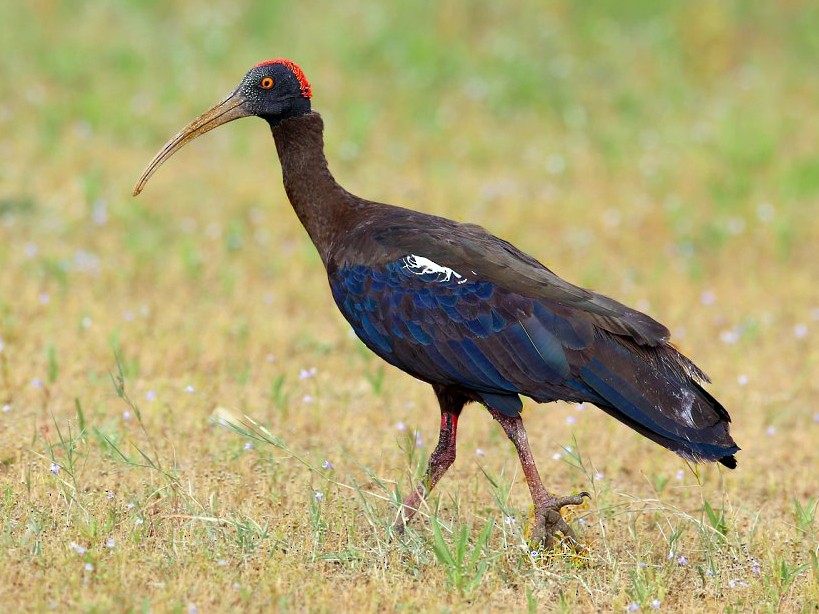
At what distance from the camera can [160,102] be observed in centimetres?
1216

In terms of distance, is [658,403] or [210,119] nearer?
[658,403]

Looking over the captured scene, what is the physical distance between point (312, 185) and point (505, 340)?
1.24m

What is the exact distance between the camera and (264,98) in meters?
5.91

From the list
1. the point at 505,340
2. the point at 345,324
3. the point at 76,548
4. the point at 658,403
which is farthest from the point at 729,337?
the point at 76,548

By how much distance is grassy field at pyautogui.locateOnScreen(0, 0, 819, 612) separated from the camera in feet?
15.9

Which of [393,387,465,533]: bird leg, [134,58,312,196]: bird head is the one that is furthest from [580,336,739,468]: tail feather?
[134,58,312,196]: bird head

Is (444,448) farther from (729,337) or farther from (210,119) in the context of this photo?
(729,337)

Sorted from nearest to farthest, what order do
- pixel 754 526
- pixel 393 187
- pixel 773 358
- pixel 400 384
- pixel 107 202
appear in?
pixel 754 526, pixel 400 384, pixel 773 358, pixel 107 202, pixel 393 187

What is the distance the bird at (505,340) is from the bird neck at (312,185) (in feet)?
0.15

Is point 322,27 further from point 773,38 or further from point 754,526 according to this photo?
point 754,526

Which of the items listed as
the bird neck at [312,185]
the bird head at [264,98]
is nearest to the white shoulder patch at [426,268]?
the bird neck at [312,185]

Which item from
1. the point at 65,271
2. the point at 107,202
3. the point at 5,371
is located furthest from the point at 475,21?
the point at 5,371

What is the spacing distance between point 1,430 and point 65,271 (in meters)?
2.71

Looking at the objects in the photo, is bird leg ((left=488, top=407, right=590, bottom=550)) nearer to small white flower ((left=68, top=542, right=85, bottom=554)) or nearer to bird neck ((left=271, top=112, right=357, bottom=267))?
bird neck ((left=271, top=112, right=357, bottom=267))
